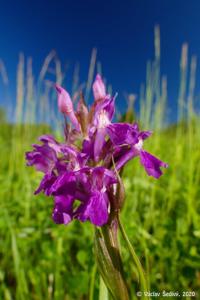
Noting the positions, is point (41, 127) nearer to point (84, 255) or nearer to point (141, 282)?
point (84, 255)

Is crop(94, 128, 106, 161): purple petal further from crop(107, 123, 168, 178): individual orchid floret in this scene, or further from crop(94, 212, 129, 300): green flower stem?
crop(94, 212, 129, 300): green flower stem

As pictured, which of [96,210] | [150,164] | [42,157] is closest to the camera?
[96,210]

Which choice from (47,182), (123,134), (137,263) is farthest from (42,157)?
(137,263)

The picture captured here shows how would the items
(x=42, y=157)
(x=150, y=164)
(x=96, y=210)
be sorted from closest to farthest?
1. (x=96, y=210)
2. (x=150, y=164)
3. (x=42, y=157)

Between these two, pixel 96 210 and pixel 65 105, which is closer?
pixel 96 210

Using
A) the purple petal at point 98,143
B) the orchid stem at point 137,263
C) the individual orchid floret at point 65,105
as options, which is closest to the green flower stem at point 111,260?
the orchid stem at point 137,263

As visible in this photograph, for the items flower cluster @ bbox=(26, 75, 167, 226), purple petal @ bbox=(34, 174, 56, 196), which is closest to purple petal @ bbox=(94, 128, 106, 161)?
flower cluster @ bbox=(26, 75, 167, 226)

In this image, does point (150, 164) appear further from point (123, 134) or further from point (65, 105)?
point (65, 105)

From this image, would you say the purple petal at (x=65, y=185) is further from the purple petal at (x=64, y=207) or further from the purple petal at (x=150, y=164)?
the purple petal at (x=150, y=164)

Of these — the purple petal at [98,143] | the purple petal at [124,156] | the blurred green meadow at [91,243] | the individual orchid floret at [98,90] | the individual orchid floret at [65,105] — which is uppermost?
the individual orchid floret at [98,90]
